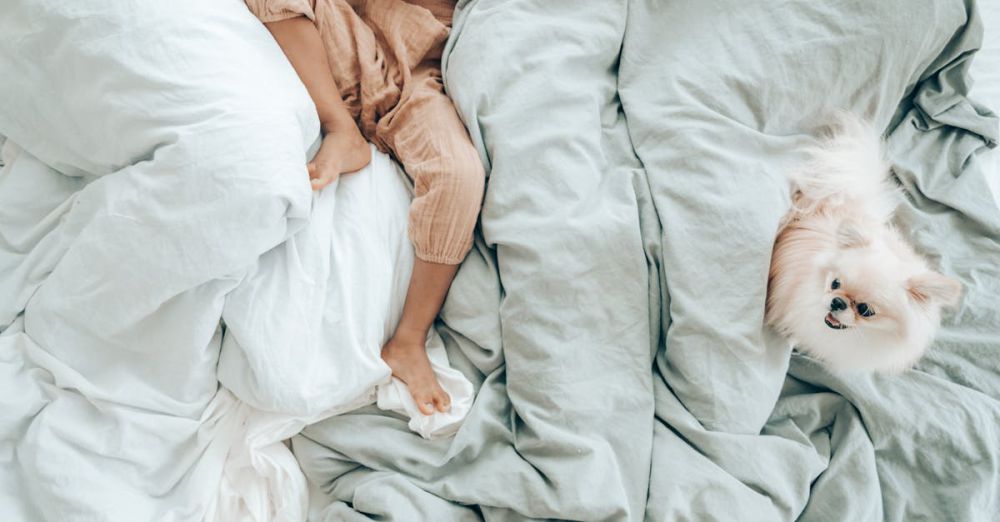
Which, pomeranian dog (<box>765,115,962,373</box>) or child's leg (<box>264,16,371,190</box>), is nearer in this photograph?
pomeranian dog (<box>765,115,962,373</box>)

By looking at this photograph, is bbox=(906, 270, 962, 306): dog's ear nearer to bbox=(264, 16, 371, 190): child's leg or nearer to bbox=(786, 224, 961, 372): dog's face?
bbox=(786, 224, 961, 372): dog's face

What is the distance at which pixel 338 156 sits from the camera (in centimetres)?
91

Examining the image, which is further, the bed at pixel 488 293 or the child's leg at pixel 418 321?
the child's leg at pixel 418 321

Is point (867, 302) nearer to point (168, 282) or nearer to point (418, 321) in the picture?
point (418, 321)

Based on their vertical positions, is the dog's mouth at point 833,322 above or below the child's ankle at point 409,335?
A: above

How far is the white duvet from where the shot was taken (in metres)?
0.75

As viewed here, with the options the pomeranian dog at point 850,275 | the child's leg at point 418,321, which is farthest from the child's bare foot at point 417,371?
the pomeranian dog at point 850,275

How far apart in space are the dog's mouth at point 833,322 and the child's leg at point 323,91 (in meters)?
Answer: 0.67

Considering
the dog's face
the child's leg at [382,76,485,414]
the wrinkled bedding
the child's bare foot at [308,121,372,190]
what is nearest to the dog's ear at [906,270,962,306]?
the dog's face

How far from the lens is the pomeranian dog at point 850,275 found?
0.79 meters

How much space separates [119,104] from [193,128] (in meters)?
0.10

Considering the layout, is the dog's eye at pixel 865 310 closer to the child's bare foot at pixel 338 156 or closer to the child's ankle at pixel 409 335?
the child's ankle at pixel 409 335

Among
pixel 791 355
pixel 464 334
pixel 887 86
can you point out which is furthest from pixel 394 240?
pixel 887 86

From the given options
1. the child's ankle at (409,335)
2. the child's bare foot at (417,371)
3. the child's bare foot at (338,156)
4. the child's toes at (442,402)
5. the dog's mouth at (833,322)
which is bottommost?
the child's toes at (442,402)
